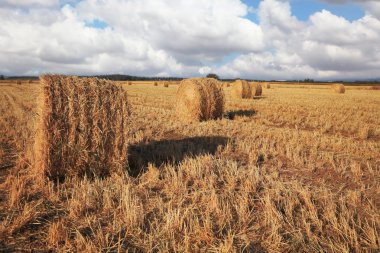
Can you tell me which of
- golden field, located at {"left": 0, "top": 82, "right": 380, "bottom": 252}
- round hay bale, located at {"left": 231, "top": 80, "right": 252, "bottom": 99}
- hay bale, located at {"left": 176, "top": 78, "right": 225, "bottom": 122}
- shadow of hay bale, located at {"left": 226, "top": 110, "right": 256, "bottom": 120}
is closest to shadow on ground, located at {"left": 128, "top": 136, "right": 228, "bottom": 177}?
golden field, located at {"left": 0, "top": 82, "right": 380, "bottom": 252}

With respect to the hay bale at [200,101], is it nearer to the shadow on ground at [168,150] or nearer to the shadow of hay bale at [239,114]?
the shadow of hay bale at [239,114]

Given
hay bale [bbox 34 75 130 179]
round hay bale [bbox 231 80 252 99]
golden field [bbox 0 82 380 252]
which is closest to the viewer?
golden field [bbox 0 82 380 252]

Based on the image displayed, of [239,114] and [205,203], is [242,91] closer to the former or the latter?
[239,114]

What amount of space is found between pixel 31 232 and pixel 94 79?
322cm

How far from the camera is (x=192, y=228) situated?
4137mm

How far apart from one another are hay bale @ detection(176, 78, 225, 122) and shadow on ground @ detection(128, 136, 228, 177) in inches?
145

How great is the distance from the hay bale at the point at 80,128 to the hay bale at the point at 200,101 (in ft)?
23.4

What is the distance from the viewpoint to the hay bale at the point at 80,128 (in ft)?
19.1

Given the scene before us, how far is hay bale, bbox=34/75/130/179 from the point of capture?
584 cm

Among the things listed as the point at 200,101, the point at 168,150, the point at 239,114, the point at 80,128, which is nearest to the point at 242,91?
the point at 239,114

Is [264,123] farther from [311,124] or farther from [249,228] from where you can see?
[249,228]

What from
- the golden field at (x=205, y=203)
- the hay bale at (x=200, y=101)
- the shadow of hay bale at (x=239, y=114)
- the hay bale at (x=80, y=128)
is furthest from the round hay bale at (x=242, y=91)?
the hay bale at (x=80, y=128)

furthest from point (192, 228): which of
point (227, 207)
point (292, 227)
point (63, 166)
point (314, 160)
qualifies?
point (314, 160)

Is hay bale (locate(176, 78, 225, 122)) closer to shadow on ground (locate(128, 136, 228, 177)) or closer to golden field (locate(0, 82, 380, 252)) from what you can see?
shadow on ground (locate(128, 136, 228, 177))
